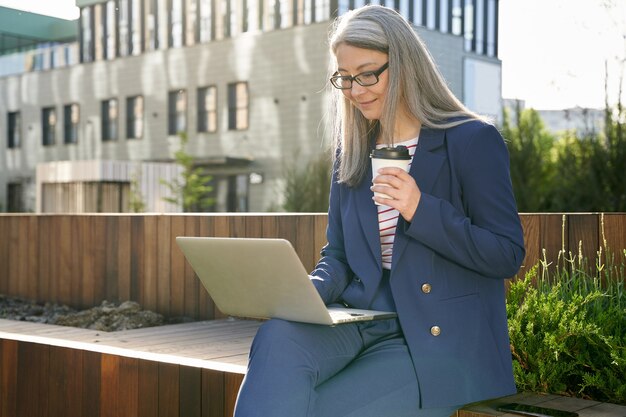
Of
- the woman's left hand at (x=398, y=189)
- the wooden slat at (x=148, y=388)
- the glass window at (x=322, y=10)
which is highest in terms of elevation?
the glass window at (x=322, y=10)

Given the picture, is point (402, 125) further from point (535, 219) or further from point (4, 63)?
point (4, 63)

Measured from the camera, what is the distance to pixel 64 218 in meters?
7.57

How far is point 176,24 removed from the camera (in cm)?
3306

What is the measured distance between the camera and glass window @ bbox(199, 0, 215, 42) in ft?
104

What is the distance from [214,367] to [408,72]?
58.8 inches


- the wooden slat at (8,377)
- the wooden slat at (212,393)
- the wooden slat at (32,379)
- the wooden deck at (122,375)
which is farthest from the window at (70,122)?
the wooden slat at (212,393)

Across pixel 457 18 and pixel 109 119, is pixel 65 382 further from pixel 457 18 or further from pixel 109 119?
pixel 109 119

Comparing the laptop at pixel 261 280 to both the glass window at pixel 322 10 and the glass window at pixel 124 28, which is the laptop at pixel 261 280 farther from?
the glass window at pixel 124 28

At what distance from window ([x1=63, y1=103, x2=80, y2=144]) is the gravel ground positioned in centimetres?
2943

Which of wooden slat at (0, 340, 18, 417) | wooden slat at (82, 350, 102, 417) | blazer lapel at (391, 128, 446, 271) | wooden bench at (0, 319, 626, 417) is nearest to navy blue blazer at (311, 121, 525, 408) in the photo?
blazer lapel at (391, 128, 446, 271)

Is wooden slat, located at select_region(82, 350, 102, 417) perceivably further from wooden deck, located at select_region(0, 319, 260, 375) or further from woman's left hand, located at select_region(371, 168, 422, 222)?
woman's left hand, located at select_region(371, 168, 422, 222)

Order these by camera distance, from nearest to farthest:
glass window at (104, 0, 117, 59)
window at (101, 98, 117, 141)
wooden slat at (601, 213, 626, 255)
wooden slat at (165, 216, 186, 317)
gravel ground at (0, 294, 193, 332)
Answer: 1. wooden slat at (601, 213, 626, 255)
2. gravel ground at (0, 294, 193, 332)
3. wooden slat at (165, 216, 186, 317)
4. window at (101, 98, 117, 141)
5. glass window at (104, 0, 117, 59)

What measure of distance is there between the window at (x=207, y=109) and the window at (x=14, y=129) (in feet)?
36.9

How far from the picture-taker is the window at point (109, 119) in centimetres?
3438
